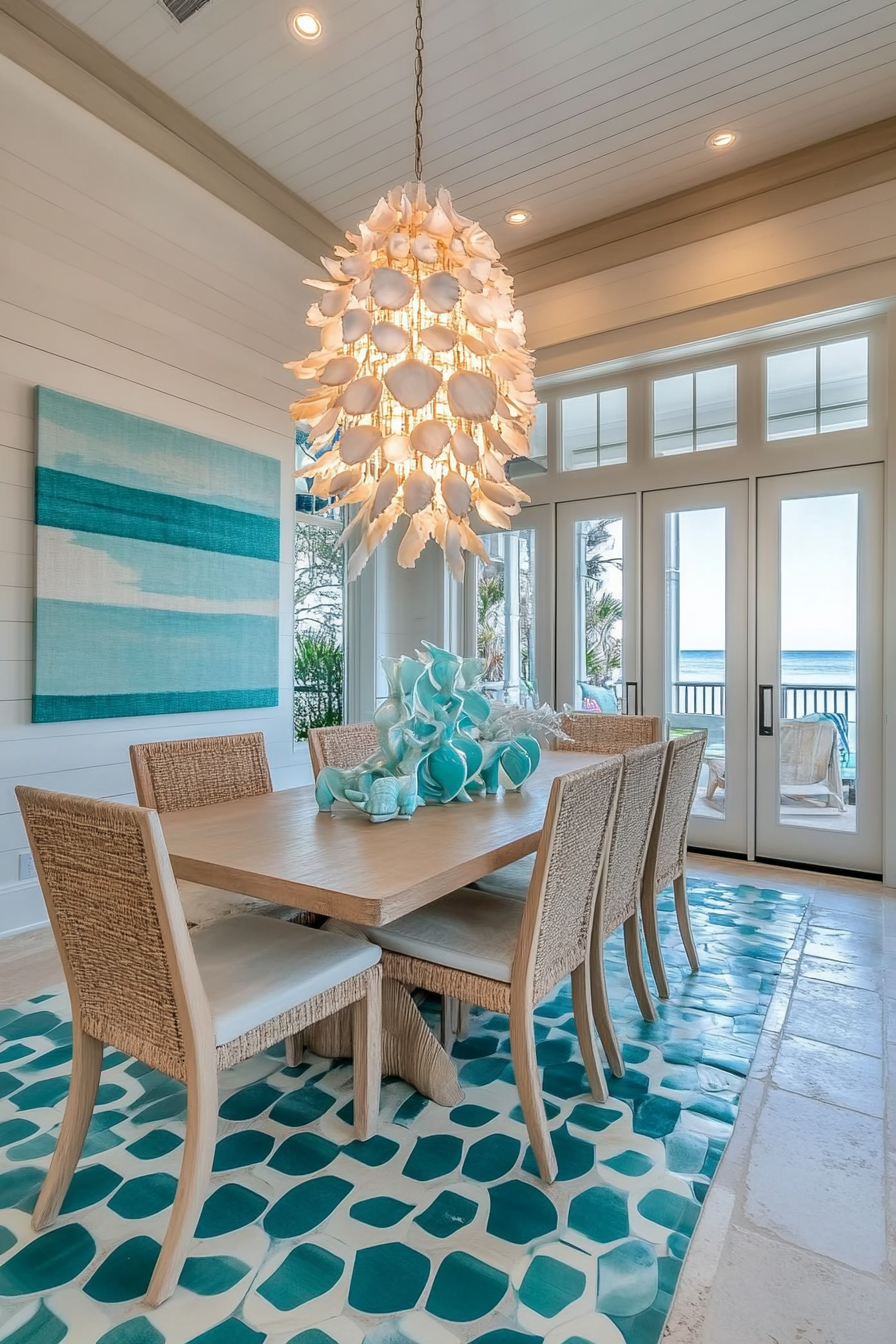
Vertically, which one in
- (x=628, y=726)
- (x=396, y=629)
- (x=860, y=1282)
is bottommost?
(x=860, y=1282)

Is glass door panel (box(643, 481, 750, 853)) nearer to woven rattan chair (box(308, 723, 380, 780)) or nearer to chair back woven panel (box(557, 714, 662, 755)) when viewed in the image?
chair back woven panel (box(557, 714, 662, 755))

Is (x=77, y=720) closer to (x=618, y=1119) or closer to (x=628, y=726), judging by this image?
(x=628, y=726)

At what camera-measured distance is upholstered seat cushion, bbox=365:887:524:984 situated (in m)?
1.63

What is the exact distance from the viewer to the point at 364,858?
1.54 m

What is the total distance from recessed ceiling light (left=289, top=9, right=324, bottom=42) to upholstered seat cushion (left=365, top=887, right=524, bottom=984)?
3.42m

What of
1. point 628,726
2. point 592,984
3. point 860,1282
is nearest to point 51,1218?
point 592,984

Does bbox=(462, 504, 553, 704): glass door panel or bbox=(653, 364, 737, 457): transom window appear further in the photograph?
bbox=(462, 504, 553, 704): glass door panel

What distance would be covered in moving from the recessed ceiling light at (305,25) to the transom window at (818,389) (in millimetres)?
2756

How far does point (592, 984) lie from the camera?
191 centimetres

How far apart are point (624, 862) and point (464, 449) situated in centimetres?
126

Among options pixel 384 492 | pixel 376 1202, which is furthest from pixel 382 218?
pixel 376 1202

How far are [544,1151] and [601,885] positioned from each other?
59 centimetres

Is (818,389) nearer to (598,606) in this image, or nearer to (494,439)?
(598,606)

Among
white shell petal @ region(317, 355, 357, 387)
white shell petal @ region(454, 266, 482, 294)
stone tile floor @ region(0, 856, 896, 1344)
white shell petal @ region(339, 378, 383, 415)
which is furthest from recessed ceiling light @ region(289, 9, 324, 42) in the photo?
stone tile floor @ region(0, 856, 896, 1344)
